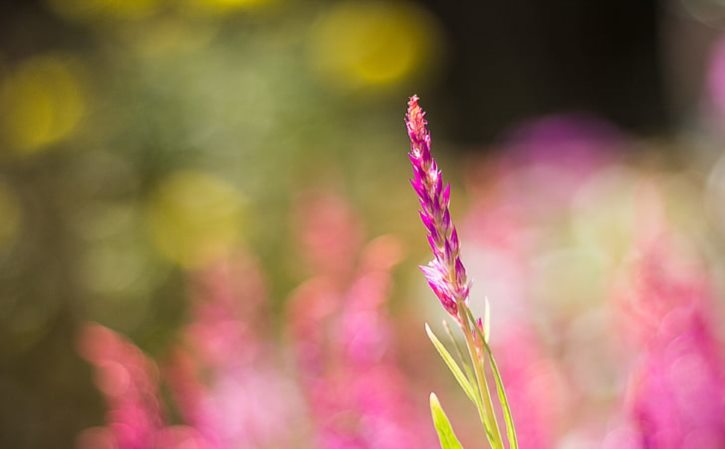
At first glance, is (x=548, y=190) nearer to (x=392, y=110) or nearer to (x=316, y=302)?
(x=392, y=110)

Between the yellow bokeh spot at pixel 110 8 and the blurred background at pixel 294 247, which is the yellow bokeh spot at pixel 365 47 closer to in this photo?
the blurred background at pixel 294 247

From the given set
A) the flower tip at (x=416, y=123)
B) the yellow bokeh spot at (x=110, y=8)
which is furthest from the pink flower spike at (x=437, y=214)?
the yellow bokeh spot at (x=110, y=8)

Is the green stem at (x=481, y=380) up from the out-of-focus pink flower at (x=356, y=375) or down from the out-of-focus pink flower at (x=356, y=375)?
down

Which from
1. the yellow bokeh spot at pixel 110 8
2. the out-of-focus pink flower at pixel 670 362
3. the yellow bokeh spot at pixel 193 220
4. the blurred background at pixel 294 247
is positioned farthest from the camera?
the yellow bokeh spot at pixel 193 220

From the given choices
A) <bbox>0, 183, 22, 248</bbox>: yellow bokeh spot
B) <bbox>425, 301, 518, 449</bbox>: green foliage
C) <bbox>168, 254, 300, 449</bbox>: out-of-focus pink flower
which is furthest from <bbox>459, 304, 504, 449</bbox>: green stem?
<bbox>0, 183, 22, 248</bbox>: yellow bokeh spot

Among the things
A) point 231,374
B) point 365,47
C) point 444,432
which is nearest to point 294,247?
point 365,47

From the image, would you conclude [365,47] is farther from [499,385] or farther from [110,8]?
[499,385]

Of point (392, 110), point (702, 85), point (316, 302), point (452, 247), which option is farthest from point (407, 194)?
point (452, 247)
